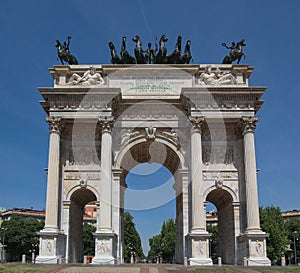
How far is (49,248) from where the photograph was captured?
26.6 metres

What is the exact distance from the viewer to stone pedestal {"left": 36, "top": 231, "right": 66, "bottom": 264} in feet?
86.3

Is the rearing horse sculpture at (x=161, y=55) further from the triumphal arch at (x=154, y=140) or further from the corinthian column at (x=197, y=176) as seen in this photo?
the corinthian column at (x=197, y=176)

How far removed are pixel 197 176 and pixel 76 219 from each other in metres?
9.53

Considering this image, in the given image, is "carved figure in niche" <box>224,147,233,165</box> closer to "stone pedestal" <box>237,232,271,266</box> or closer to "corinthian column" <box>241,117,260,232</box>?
"corinthian column" <box>241,117,260,232</box>

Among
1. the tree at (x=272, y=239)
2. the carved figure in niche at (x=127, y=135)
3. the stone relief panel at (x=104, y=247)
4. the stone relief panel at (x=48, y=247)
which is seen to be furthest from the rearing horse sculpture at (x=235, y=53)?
the tree at (x=272, y=239)

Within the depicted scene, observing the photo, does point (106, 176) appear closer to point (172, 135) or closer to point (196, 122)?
point (172, 135)

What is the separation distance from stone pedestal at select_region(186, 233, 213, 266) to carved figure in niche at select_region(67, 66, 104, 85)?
1232 cm

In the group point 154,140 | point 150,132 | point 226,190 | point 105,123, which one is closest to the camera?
point 105,123

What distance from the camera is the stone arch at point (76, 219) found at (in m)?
29.5

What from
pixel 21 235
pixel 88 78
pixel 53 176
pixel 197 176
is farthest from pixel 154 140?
pixel 21 235

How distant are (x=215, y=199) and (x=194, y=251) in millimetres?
6927

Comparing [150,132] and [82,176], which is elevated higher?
[150,132]

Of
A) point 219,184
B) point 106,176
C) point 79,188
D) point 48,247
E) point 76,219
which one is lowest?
point 48,247

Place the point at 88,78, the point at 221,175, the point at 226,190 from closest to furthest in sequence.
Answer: the point at 226,190
the point at 221,175
the point at 88,78
